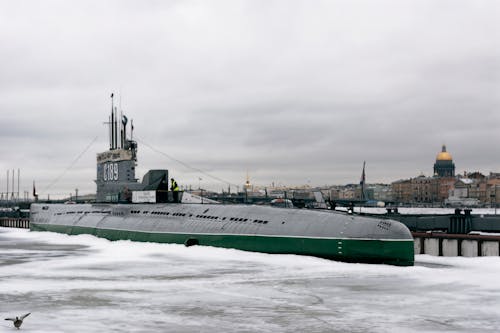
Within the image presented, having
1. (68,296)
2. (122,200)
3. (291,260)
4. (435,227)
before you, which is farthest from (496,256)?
(122,200)

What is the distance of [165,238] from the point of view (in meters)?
37.4

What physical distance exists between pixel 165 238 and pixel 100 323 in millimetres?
21762

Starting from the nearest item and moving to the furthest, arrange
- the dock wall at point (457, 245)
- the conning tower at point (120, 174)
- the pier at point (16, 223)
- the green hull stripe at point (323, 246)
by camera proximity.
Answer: the green hull stripe at point (323, 246) → the dock wall at point (457, 245) → the conning tower at point (120, 174) → the pier at point (16, 223)

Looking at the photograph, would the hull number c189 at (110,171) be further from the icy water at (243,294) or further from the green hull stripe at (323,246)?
the icy water at (243,294)

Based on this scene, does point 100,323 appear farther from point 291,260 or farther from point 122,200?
point 122,200

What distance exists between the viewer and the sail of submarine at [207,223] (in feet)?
92.3

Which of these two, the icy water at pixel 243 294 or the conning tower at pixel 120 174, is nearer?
the icy water at pixel 243 294

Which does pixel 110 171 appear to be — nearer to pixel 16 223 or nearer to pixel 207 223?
pixel 207 223

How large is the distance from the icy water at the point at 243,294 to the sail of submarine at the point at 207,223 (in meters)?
0.76

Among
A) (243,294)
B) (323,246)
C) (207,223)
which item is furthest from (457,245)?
(243,294)

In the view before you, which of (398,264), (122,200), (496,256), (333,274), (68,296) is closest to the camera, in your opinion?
(68,296)

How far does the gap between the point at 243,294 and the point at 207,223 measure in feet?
50.1

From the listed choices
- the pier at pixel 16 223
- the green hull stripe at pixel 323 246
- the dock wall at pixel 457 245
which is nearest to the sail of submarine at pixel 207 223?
the green hull stripe at pixel 323 246

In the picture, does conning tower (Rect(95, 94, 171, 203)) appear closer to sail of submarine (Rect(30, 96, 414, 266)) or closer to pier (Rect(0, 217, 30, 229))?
sail of submarine (Rect(30, 96, 414, 266))
